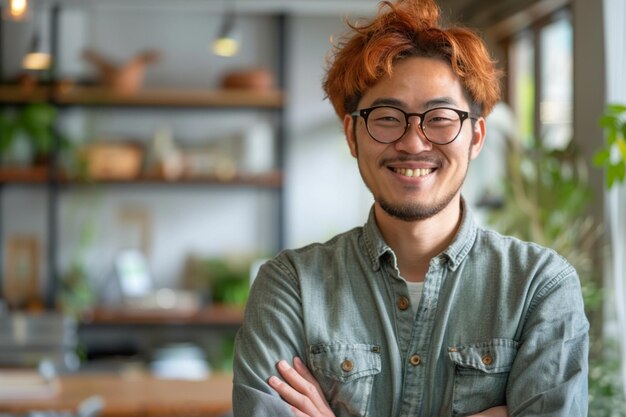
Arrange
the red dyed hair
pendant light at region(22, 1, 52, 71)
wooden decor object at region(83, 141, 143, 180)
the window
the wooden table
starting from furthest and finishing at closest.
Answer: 1. wooden decor object at region(83, 141, 143, 180)
2. pendant light at region(22, 1, 52, 71)
3. the window
4. the wooden table
5. the red dyed hair

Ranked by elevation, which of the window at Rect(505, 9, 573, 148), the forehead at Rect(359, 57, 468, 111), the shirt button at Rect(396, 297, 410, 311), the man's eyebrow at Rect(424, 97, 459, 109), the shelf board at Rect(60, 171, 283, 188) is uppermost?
the window at Rect(505, 9, 573, 148)

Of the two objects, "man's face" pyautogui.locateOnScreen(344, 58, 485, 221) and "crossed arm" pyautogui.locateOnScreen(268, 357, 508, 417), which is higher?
"man's face" pyautogui.locateOnScreen(344, 58, 485, 221)

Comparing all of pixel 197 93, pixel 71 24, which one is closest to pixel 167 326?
pixel 197 93

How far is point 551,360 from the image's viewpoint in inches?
71.9

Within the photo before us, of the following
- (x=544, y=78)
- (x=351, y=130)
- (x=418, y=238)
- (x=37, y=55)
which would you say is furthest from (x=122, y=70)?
(x=418, y=238)

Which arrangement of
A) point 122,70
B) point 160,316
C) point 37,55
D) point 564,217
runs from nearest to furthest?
point 564,217, point 37,55, point 160,316, point 122,70

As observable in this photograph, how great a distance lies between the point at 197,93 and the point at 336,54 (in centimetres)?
468

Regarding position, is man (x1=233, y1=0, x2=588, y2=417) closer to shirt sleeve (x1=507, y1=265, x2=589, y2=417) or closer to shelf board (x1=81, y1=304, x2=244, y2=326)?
shirt sleeve (x1=507, y1=265, x2=589, y2=417)

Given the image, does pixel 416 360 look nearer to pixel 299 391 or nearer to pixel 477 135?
pixel 299 391

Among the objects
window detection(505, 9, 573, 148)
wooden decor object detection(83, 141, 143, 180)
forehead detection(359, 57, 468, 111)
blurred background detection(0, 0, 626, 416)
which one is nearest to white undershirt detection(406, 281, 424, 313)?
forehead detection(359, 57, 468, 111)

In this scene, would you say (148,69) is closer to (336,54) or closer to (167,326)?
(167,326)

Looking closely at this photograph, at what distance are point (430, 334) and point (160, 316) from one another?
4.68 metres

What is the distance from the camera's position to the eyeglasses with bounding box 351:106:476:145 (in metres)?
1.90

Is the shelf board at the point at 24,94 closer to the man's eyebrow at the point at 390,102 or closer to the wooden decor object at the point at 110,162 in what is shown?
the wooden decor object at the point at 110,162
